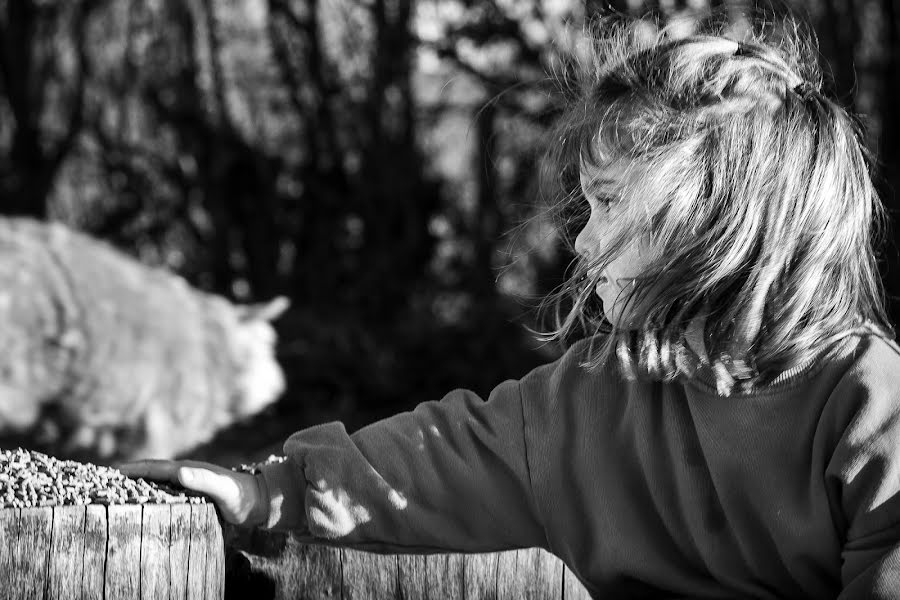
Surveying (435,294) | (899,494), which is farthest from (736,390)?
(435,294)

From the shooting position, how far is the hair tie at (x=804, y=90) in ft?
4.94

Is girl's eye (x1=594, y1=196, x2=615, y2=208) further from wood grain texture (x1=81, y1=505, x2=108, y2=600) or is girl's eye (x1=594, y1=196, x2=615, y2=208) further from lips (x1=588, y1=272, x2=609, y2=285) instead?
wood grain texture (x1=81, y1=505, x2=108, y2=600)

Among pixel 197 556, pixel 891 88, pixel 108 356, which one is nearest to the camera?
pixel 197 556

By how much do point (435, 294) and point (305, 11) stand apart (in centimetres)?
158

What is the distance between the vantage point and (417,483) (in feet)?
4.97

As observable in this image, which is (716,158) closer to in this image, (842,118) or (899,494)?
(842,118)

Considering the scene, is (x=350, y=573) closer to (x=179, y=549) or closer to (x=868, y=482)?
(x=179, y=549)

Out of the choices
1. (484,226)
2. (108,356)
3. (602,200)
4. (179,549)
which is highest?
(602,200)

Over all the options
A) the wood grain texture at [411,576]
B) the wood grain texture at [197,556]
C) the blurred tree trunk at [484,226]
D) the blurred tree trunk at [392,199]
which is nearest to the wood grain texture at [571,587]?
the wood grain texture at [411,576]

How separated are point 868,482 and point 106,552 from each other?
2.96ft

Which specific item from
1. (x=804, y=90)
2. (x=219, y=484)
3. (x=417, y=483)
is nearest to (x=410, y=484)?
(x=417, y=483)

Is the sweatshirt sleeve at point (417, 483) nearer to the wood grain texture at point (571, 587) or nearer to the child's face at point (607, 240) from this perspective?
the wood grain texture at point (571, 587)

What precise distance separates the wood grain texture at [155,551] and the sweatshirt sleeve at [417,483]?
189 millimetres

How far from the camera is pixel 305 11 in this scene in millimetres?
5477
